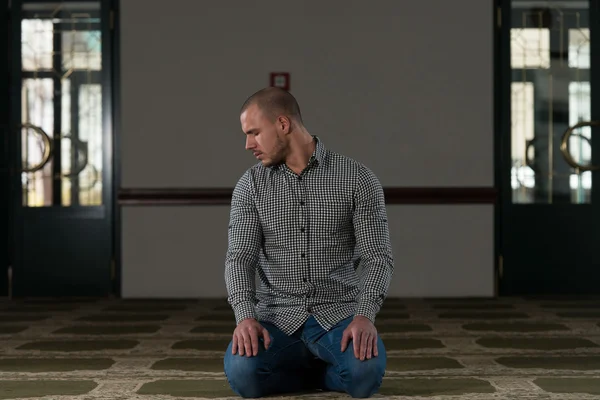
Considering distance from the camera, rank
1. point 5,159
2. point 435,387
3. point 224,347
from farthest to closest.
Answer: point 5,159
point 224,347
point 435,387

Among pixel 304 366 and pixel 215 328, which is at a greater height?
pixel 304 366

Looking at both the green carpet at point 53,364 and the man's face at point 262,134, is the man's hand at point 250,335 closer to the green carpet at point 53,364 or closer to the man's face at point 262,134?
the man's face at point 262,134

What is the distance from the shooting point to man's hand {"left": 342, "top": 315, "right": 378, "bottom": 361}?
263 centimetres

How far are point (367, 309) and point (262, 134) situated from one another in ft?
1.88

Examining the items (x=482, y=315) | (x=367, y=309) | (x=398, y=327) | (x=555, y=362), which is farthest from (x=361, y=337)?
(x=482, y=315)

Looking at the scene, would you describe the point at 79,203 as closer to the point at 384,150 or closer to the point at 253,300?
the point at 384,150

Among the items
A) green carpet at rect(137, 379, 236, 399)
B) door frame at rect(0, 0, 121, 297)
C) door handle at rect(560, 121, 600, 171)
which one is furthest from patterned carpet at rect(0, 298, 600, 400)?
door handle at rect(560, 121, 600, 171)

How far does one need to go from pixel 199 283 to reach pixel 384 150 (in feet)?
4.96

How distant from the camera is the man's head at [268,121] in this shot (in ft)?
9.07

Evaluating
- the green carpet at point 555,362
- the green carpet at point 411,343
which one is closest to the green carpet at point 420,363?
the green carpet at point 555,362

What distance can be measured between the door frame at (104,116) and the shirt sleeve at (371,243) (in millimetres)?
3901

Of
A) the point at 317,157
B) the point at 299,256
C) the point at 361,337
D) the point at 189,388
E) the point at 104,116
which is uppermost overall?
the point at 104,116

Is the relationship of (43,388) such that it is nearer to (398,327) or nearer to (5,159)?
(398,327)

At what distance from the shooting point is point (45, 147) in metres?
6.50
